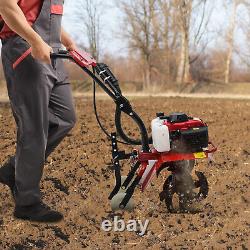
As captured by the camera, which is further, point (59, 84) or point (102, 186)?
point (102, 186)

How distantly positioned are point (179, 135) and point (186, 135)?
1.9 inches

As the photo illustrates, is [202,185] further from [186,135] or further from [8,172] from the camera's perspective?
[8,172]

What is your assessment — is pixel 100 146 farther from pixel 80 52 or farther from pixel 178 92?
pixel 178 92

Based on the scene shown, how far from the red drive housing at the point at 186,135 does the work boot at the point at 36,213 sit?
37.1 inches

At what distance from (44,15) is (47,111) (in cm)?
61

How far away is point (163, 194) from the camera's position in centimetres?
361

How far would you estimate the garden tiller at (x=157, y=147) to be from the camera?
3303mm

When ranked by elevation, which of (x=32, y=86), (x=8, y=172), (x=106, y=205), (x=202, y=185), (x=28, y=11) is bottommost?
(x=106, y=205)

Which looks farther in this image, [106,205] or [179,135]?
[106,205]

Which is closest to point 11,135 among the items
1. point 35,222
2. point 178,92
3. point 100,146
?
point 100,146

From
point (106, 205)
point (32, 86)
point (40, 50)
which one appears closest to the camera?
point (40, 50)

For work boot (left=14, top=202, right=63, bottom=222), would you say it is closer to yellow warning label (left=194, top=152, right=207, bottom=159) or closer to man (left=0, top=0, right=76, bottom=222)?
man (left=0, top=0, right=76, bottom=222)

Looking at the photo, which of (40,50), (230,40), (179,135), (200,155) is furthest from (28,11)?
(230,40)

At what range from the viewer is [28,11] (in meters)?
3.12
